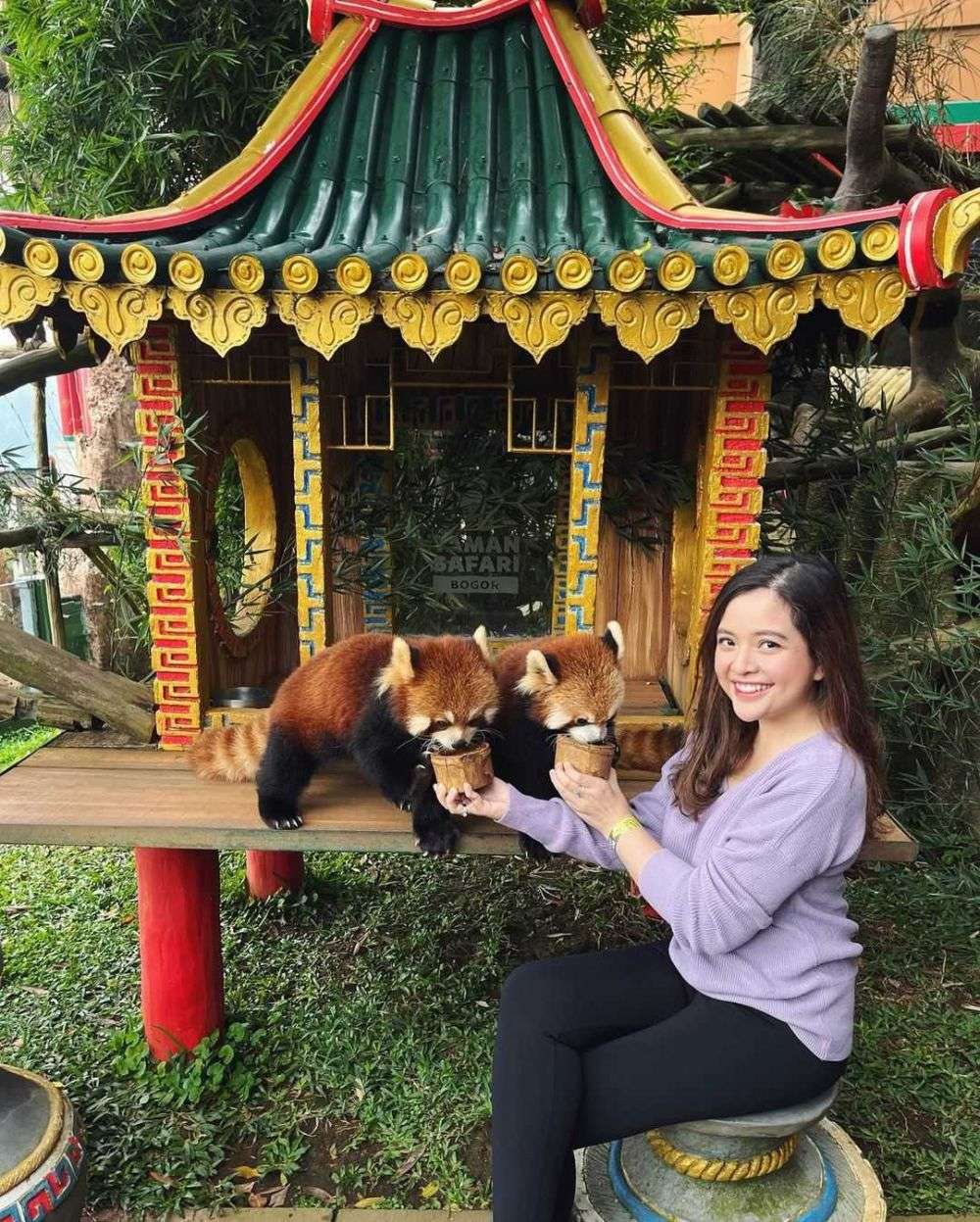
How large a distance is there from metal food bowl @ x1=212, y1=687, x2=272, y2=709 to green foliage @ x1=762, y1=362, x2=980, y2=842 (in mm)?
2531

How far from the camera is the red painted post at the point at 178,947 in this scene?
9.30 feet

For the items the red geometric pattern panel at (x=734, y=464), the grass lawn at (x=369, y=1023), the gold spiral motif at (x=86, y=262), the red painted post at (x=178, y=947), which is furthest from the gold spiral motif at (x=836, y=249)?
the grass lawn at (x=369, y=1023)

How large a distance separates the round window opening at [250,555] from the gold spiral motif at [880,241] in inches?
89.5

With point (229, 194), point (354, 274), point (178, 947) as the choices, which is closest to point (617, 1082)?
point (178, 947)

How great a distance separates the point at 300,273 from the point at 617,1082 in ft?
6.91

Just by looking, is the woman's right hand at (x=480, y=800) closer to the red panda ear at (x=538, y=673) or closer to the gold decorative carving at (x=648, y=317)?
the red panda ear at (x=538, y=673)

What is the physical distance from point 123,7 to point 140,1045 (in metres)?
4.58

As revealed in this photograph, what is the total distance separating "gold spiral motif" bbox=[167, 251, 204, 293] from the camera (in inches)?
89.4

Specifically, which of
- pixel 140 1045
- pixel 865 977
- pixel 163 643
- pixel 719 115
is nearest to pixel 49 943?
pixel 140 1045

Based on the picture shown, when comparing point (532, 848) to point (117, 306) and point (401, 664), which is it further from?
point (117, 306)

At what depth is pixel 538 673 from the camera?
7.66 ft

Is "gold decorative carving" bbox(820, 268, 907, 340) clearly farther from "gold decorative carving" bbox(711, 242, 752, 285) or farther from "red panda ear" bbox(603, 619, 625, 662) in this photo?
"red panda ear" bbox(603, 619, 625, 662)

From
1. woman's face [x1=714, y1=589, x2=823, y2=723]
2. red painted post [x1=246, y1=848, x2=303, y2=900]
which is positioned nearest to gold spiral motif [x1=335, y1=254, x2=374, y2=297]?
woman's face [x1=714, y1=589, x2=823, y2=723]

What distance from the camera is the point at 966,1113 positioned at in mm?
2982
